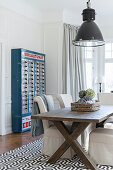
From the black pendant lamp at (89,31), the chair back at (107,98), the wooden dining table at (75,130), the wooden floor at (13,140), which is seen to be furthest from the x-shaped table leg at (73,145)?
the chair back at (107,98)

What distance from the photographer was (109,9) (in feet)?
21.0

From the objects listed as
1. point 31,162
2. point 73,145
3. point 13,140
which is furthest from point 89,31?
point 13,140

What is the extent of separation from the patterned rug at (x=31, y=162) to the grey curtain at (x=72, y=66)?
2.91m

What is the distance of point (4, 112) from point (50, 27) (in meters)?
2.61

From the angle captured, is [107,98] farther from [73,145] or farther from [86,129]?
[73,145]

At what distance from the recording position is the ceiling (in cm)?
572

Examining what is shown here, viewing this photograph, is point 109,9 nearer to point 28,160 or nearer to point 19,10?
point 19,10

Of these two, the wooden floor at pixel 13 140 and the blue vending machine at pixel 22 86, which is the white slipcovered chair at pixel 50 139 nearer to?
the wooden floor at pixel 13 140

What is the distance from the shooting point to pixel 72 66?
6695mm

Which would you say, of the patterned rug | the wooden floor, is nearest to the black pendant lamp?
the patterned rug

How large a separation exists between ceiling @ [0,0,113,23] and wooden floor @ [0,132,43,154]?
272 centimetres

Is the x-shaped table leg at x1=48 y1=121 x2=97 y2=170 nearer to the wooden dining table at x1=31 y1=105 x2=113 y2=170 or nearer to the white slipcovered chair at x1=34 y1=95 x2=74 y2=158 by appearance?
the wooden dining table at x1=31 y1=105 x2=113 y2=170

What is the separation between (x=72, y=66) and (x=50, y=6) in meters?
1.61

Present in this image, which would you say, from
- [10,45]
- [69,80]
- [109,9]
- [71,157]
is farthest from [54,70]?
[71,157]
